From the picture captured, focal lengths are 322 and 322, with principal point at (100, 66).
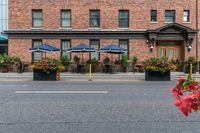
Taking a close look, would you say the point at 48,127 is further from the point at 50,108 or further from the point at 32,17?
the point at 32,17

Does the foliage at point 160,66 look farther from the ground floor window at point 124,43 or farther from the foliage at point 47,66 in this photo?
the ground floor window at point 124,43

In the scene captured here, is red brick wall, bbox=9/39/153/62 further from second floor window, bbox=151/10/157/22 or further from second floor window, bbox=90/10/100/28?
second floor window, bbox=151/10/157/22

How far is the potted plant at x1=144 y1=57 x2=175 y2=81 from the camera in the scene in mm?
20094

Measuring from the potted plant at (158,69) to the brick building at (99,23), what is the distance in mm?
10553

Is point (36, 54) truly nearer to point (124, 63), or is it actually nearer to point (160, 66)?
point (124, 63)

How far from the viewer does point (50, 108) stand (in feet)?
28.6

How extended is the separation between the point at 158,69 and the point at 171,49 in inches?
490

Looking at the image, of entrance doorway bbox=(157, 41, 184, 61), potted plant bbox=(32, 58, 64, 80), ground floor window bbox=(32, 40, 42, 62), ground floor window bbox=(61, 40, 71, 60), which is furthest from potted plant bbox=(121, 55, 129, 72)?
potted plant bbox=(32, 58, 64, 80)

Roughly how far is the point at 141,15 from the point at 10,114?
2470cm

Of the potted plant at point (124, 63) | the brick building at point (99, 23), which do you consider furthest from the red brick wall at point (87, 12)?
the potted plant at point (124, 63)

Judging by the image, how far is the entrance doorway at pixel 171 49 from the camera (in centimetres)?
3175

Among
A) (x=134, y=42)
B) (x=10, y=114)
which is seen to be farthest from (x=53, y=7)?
(x=10, y=114)

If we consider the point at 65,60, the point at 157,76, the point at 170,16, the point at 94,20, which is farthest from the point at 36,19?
the point at 157,76

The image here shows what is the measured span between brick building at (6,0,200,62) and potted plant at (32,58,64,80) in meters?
10.9
